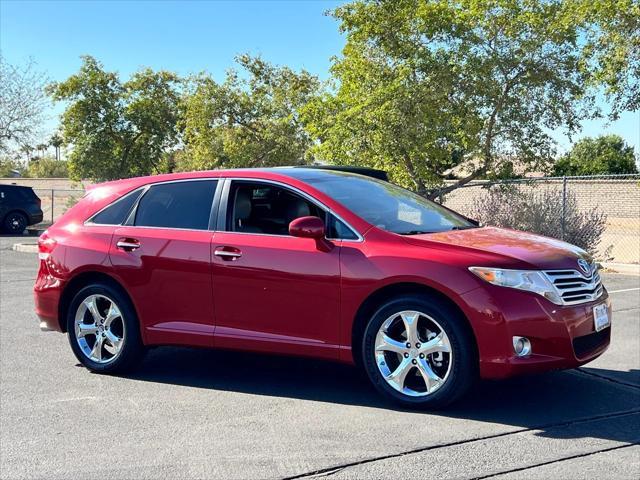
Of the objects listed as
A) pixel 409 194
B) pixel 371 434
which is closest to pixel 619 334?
pixel 409 194

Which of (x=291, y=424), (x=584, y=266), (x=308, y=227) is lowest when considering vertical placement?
(x=291, y=424)

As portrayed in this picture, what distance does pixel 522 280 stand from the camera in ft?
15.0

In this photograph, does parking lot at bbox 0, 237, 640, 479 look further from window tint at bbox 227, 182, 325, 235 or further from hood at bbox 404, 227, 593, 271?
window tint at bbox 227, 182, 325, 235

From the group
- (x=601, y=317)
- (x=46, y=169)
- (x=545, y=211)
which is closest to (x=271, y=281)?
(x=601, y=317)

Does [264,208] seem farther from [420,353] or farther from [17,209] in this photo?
[17,209]

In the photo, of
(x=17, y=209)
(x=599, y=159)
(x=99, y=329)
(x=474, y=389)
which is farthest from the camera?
(x=599, y=159)

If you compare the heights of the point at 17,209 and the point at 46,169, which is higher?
the point at 46,169

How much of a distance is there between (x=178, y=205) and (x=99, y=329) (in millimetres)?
1262

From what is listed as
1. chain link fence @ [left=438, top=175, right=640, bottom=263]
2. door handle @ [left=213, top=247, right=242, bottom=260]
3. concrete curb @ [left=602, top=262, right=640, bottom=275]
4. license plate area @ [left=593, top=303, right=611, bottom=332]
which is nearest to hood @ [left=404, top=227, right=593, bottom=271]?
license plate area @ [left=593, top=303, right=611, bottom=332]

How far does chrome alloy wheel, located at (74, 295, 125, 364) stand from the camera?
597 cm

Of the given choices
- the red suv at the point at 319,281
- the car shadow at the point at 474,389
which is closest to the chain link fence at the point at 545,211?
the car shadow at the point at 474,389

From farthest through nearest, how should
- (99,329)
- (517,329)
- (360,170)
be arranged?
1. (360,170)
2. (99,329)
3. (517,329)

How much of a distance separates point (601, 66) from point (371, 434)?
11944 millimetres

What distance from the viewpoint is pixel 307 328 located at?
5148mm
